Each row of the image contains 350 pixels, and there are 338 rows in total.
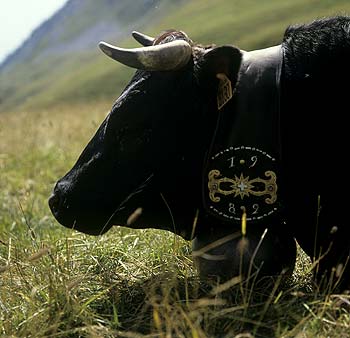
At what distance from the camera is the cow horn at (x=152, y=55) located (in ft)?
13.4

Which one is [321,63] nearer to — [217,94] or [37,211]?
[217,94]

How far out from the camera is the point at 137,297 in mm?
4320

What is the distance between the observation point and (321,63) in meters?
4.13

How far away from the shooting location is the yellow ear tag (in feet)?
13.5

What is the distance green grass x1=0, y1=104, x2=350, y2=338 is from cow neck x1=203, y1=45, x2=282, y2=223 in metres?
0.45

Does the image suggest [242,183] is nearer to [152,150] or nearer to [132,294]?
[152,150]

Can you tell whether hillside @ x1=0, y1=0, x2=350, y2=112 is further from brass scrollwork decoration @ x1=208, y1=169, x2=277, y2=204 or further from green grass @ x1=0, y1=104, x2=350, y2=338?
brass scrollwork decoration @ x1=208, y1=169, x2=277, y2=204

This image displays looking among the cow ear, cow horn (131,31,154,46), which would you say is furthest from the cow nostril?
cow horn (131,31,154,46)

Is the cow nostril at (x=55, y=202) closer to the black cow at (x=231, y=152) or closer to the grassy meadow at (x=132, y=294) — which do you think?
the black cow at (x=231, y=152)

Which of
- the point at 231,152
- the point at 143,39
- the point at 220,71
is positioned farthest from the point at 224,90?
the point at 143,39

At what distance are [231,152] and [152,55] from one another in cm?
68

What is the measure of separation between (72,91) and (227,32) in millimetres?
19135

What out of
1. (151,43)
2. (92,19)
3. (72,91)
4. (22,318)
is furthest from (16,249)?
(92,19)

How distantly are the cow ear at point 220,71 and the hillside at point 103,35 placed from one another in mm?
2022
